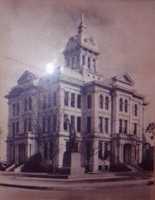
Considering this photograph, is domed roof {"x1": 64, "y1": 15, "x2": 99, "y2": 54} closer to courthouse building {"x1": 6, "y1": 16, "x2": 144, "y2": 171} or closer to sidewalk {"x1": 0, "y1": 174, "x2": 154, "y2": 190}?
courthouse building {"x1": 6, "y1": 16, "x2": 144, "y2": 171}

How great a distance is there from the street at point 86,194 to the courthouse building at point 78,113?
0.11 metres

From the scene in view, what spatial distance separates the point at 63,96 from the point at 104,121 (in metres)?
0.22

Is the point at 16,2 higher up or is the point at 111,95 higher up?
the point at 16,2

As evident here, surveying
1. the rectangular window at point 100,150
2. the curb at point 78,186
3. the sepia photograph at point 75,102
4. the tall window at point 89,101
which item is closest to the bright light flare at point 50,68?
the sepia photograph at point 75,102

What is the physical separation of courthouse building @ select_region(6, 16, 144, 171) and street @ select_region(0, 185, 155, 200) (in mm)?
114

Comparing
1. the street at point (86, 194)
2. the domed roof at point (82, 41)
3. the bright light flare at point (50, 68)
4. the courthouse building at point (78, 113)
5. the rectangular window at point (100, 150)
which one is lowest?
the street at point (86, 194)

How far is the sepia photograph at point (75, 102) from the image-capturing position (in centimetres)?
172

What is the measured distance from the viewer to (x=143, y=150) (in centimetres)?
184

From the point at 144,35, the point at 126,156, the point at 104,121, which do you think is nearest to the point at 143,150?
A: the point at 126,156

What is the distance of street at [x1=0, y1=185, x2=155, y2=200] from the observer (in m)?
1.70

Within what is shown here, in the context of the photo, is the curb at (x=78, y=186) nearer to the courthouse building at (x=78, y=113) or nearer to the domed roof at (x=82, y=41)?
the courthouse building at (x=78, y=113)

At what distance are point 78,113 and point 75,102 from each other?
0.16 feet

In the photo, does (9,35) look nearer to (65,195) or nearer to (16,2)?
(16,2)

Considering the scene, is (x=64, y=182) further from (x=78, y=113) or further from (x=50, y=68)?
(x=50, y=68)
